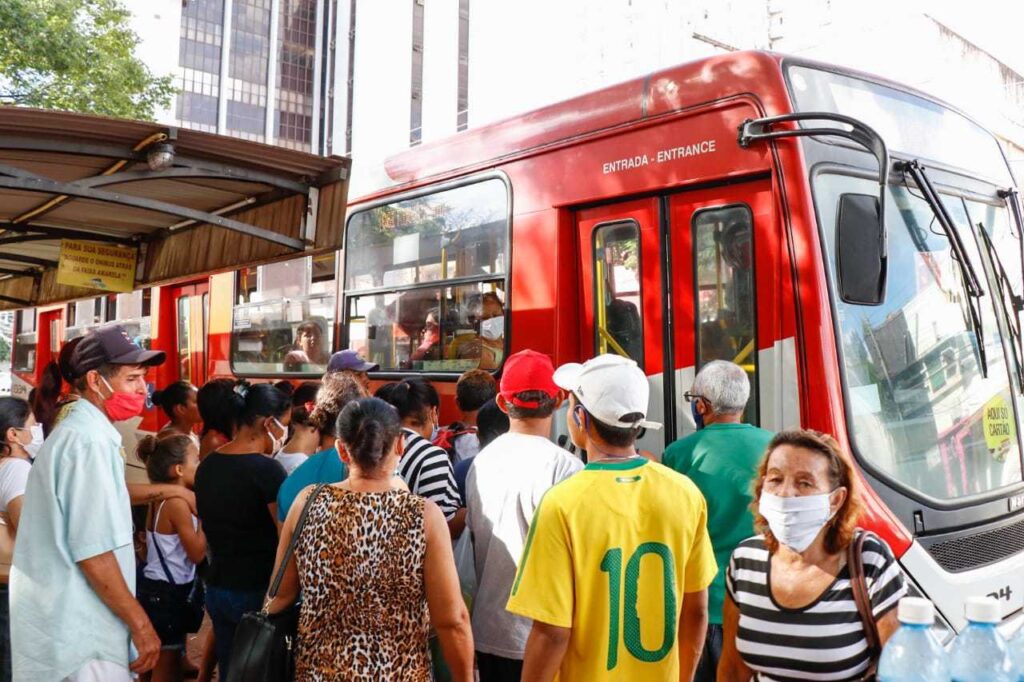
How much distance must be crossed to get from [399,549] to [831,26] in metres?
22.4

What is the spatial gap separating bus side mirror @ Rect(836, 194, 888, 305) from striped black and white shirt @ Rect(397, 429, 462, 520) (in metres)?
1.95

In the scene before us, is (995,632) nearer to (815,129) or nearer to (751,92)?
(815,129)

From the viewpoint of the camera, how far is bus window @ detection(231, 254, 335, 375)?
7.14 metres

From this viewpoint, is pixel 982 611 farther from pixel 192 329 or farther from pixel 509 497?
pixel 192 329

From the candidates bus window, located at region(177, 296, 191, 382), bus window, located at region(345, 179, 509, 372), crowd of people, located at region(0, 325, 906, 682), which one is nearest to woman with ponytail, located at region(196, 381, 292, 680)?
crowd of people, located at region(0, 325, 906, 682)

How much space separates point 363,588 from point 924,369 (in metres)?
3.01

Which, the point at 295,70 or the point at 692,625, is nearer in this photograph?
the point at 692,625

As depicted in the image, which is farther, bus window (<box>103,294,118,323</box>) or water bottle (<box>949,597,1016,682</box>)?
bus window (<box>103,294,118,323</box>)

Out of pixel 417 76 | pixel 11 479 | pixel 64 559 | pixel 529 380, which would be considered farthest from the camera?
pixel 417 76

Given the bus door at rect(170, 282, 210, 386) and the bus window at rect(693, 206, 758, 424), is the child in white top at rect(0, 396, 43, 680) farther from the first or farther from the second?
the bus door at rect(170, 282, 210, 386)

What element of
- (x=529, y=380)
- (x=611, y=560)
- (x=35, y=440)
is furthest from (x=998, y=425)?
(x=35, y=440)

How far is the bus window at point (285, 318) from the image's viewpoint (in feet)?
23.4

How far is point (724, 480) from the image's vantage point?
137 inches

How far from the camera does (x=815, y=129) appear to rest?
4113 mm
